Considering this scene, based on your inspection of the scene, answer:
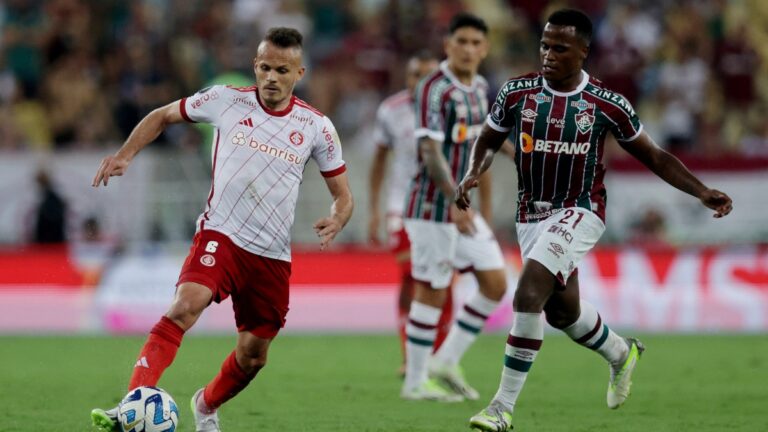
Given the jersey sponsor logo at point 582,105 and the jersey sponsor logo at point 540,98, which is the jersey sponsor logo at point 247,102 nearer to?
the jersey sponsor logo at point 540,98

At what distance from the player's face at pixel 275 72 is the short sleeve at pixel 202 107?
26cm

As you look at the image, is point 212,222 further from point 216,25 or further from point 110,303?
point 216,25

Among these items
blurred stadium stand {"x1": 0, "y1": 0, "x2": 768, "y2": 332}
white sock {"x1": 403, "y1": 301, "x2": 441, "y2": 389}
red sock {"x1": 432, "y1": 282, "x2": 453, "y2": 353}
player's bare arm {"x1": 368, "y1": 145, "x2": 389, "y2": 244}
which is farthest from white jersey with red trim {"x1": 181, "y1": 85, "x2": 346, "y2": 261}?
blurred stadium stand {"x1": 0, "y1": 0, "x2": 768, "y2": 332}

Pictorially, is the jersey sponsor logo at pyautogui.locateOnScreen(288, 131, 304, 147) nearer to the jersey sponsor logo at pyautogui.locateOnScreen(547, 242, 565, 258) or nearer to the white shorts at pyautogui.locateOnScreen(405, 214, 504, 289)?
the jersey sponsor logo at pyautogui.locateOnScreen(547, 242, 565, 258)

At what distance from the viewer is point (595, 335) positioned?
328 inches

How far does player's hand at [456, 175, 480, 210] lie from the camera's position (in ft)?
26.1

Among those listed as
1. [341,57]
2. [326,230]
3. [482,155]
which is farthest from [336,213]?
[341,57]

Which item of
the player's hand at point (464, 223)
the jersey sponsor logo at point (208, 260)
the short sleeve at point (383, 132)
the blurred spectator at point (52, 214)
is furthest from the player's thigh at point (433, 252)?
the blurred spectator at point (52, 214)

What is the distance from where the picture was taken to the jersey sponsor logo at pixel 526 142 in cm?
786

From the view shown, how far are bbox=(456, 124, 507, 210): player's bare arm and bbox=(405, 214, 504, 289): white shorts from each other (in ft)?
A: 7.07

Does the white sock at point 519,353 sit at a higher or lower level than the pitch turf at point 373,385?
higher

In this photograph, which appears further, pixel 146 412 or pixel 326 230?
pixel 326 230

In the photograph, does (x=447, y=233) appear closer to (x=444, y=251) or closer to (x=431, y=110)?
(x=444, y=251)

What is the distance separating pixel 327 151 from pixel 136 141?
1.10 meters
